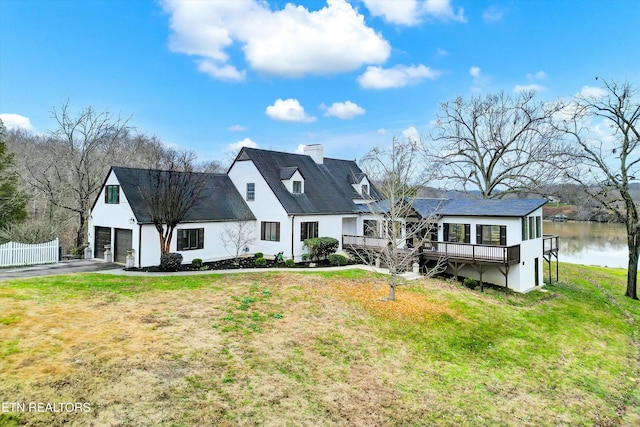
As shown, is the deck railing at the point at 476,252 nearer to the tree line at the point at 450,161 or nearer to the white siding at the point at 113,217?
the tree line at the point at 450,161

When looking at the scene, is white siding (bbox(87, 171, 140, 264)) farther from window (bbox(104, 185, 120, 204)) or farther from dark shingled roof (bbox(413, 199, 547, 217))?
dark shingled roof (bbox(413, 199, 547, 217))

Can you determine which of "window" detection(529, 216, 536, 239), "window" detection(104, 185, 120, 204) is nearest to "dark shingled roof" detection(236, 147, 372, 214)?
"window" detection(104, 185, 120, 204)

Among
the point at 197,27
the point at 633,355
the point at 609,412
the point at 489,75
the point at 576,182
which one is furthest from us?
the point at 489,75

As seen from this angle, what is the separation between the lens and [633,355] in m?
13.5

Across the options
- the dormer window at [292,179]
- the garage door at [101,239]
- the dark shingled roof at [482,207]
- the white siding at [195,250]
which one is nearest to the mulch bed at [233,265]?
the white siding at [195,250]

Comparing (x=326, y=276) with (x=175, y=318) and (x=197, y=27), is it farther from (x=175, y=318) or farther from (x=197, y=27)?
(x=197, y=27)

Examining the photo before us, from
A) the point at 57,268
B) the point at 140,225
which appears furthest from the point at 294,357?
the point at 57,268

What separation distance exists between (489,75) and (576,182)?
9.78 m

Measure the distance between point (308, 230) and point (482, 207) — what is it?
429 inches

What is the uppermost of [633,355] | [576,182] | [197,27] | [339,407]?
Result: [197,27]

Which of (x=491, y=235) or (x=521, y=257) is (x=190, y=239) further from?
(x=521, y=257)

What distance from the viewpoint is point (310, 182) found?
2606 centimetres

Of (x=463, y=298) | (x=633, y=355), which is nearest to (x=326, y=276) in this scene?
(x=463, y=298)

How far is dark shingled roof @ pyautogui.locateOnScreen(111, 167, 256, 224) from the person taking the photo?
1872cm
